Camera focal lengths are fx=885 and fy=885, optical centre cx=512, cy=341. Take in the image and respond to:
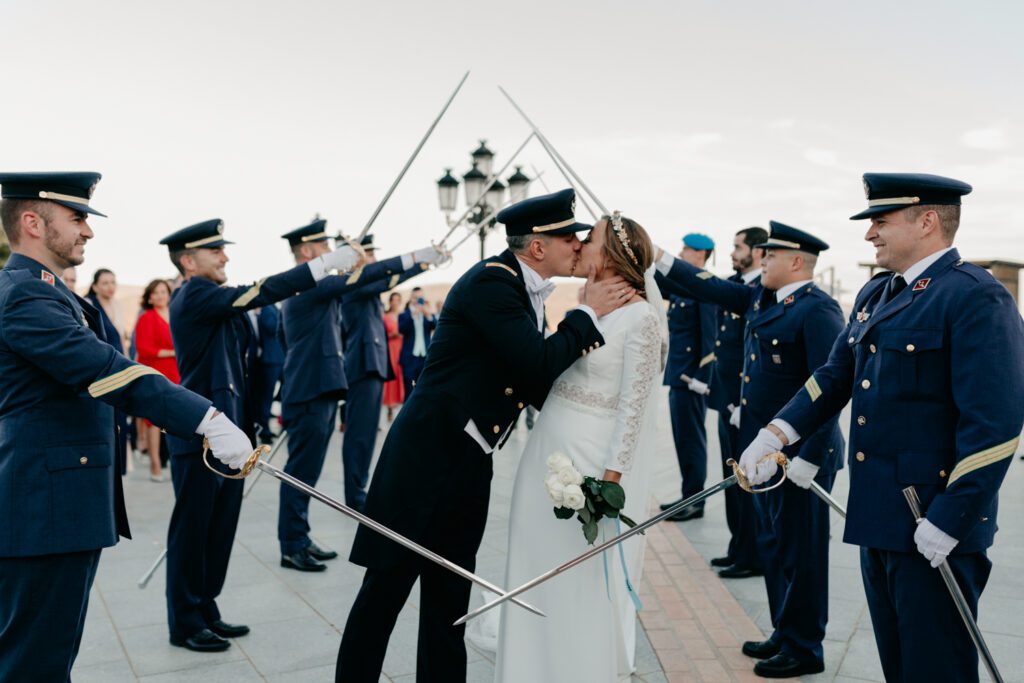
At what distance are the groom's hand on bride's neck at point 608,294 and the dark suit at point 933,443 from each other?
92cm

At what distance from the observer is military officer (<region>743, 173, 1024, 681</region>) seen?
2689 millimetres

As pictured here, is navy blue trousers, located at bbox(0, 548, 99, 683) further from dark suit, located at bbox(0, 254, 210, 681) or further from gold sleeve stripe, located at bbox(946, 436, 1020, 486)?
gold sleeve stripe, located at bbox(946, 436, 1020, 486)

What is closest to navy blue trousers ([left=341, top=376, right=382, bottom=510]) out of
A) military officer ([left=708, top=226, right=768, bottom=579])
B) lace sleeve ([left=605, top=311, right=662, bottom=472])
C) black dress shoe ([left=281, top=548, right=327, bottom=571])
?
black dress shoe ([left=281, top=548, right=327, bottom=571])

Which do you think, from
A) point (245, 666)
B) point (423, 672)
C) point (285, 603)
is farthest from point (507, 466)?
point (423, 672)

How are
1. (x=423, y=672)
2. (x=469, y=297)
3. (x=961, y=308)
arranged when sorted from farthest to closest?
1. (x=423, y=672)
2. (x=469, y=297)
3. (x=961, y=308)

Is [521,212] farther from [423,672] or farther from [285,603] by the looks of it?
[285,603]

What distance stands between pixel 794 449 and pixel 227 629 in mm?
3155

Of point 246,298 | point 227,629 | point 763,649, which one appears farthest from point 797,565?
point 246,298

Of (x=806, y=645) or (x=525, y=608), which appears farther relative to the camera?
(x=806, y=645)

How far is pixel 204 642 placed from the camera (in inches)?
177

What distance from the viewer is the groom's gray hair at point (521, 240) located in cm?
347

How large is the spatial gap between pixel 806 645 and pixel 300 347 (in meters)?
3.92

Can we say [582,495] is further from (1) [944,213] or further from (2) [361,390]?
(2) [361,390]

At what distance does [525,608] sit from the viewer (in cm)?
349
